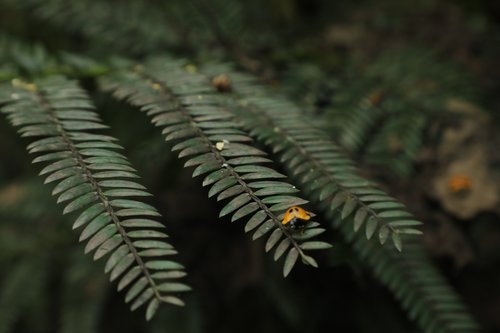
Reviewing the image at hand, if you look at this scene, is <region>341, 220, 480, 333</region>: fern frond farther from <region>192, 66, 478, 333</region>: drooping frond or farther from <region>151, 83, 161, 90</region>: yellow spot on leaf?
<region>151, 83, 161, 90</region>: yellow spot on leaf

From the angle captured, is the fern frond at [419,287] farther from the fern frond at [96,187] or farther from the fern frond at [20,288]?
the fern frond at [20,288]

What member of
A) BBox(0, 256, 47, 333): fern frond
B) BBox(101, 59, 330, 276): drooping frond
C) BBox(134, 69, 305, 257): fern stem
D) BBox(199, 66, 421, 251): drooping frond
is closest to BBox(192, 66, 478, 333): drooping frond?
BBox(199, 66, 421, 251): drooping frond

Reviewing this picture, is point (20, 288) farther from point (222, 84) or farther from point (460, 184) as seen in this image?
point (460, 184)

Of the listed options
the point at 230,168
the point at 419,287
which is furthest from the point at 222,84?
the point at 419,287

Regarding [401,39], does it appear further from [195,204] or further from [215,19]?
[195,204]

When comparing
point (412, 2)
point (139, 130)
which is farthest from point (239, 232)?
point (412, 2)
